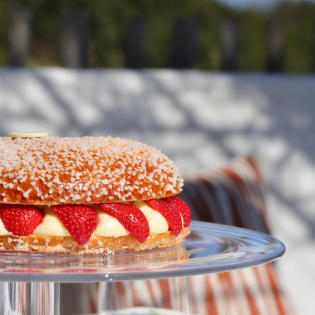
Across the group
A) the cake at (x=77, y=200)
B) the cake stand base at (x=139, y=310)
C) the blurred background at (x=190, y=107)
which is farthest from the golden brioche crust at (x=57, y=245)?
the blurred background at (x=190, y=107)

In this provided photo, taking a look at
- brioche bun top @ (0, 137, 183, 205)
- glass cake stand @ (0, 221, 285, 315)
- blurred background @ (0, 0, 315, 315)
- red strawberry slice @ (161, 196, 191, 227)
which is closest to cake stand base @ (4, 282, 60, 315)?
glass cake stand @ (0, 221, 285, 315)

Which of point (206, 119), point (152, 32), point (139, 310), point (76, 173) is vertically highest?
point (152, 32)

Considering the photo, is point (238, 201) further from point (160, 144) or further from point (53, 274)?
point (53, 274)

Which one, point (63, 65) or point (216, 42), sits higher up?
point (216, 42)

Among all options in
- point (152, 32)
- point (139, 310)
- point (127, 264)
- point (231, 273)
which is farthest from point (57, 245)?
point (152, 32)

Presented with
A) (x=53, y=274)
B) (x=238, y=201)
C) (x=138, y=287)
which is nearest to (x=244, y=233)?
(x=53, y=274)

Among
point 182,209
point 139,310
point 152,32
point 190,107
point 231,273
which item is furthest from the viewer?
point 152,32

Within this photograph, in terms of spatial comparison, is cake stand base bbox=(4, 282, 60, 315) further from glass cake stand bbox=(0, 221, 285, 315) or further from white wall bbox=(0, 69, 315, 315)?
white wall bbox=(0, 69, 315, 315)

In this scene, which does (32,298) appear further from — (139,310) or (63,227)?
(139,310)

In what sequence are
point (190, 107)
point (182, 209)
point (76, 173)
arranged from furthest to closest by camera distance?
point (190, 107) < point (182, 209) < point (76, 173)
